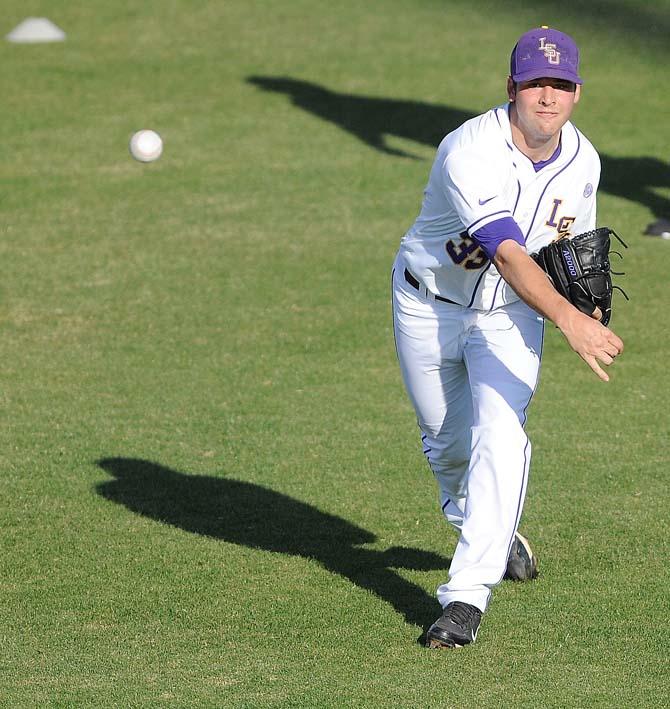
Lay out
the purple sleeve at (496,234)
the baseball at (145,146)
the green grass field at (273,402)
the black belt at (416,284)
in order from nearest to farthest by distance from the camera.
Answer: the purple sleeve at (496,234) → the green grass field at (273,402) → the black belt at (416,284) → the baseball at (145,146)

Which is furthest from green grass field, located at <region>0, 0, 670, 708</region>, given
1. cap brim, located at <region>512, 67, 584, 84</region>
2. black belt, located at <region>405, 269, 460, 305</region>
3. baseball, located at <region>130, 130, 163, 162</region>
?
cap brim, located at <region>512, 67, 584, 84</region>

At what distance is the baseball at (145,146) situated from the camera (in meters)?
12.3

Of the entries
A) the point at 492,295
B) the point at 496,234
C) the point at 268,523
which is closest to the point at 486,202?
the point at 496,234

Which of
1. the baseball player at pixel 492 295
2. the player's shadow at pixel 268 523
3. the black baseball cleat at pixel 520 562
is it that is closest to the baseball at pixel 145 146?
the player's shadow at pixel 268 523

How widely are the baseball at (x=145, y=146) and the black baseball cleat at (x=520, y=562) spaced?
302 inches

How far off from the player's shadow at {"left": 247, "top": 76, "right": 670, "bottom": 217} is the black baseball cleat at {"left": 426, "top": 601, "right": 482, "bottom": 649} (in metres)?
7.60

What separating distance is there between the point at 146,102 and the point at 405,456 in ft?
27.9

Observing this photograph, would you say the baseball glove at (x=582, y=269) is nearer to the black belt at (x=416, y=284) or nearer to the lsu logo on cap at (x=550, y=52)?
the black belt at (x=416, y=284)

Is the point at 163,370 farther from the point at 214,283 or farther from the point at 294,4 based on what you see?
the point at 294,4

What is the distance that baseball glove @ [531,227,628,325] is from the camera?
4.87 meters

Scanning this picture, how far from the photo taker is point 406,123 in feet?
46.4

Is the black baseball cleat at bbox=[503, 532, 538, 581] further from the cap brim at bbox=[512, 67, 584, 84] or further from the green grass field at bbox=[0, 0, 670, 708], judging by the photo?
the cap brim at bbox=[512, 67, 584, 84]

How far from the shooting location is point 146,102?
14.6 metres

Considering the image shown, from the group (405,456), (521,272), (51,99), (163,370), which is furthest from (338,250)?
(521,272)
